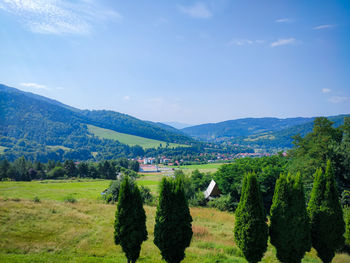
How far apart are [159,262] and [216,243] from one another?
19.0ft

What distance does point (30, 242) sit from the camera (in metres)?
15.5

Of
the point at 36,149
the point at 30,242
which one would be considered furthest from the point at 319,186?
the point at 36,149

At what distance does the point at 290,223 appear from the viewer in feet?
→ 38.3

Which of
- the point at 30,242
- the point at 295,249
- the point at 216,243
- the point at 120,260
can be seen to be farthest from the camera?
the point at 216,243

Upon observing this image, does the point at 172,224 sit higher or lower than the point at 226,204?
higher

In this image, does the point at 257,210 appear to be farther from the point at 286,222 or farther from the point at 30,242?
the point at 30,242

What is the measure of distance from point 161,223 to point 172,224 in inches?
24.3

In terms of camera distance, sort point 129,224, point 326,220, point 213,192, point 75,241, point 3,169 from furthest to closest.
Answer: point 3,169 → point 213,192 → point 75,241 → point 326,220 → point 129,224

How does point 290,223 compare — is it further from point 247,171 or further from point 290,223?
point 247,171

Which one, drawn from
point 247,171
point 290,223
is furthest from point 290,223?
point 247,171

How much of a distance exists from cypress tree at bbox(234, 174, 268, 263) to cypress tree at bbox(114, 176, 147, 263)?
5474 millimetres

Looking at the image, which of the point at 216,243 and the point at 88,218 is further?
the point at 88,218

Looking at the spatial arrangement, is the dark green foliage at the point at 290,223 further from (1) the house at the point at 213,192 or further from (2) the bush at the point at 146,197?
(1) the house at the point at 213,192

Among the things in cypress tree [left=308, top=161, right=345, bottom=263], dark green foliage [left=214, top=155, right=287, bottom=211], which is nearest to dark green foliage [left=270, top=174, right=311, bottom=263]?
cypress tree [left=308, top=161, right=345, bottom=263]
